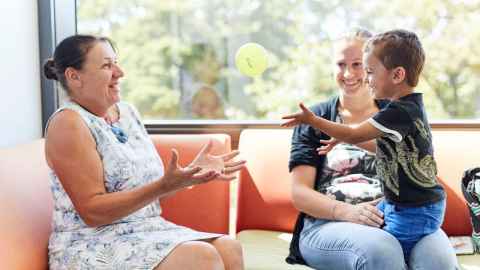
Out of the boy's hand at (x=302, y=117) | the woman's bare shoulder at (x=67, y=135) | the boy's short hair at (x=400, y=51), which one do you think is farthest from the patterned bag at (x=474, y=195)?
the woman's bare shoulder at (x=67, y=135)

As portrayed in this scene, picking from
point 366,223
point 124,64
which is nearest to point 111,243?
point 366,223

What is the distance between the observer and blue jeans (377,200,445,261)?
5.65ft

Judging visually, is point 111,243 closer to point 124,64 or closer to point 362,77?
point 362,77

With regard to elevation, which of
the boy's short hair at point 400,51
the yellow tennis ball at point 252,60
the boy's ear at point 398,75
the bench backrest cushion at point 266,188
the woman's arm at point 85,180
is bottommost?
the bench backrest cushion at point 266,188

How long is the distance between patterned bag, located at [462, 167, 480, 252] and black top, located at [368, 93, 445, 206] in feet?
1.37

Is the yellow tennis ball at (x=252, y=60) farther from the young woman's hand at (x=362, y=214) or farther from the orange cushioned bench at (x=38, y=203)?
the young woman's hand at (x=362, y=214)

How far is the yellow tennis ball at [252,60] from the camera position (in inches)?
105

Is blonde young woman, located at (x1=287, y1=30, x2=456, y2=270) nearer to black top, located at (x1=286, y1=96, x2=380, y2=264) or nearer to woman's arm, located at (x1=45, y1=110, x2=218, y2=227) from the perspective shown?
black top, located at (x1=286, y1=96, x2=380, y2=264)

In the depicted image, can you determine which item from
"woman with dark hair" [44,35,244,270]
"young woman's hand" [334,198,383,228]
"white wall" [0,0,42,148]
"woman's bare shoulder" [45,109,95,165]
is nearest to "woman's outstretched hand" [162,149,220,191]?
"woman with dark hair" [44,35,244,270]

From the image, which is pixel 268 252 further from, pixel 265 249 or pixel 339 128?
pixel 339 128

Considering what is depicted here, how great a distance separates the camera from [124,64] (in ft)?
10.1

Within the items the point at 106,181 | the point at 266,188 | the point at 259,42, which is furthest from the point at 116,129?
the point at 259,42

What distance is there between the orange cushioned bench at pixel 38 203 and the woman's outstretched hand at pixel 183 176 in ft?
1.57

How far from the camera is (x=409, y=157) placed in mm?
1695
